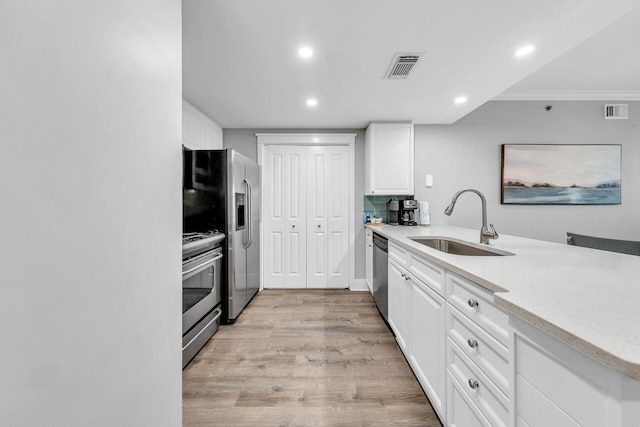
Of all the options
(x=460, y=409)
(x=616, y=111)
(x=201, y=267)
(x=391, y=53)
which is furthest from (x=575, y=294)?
(x=616, y=111)

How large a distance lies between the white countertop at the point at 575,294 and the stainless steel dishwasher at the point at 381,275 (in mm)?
1216

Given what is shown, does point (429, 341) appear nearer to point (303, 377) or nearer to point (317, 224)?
point (303, 377)

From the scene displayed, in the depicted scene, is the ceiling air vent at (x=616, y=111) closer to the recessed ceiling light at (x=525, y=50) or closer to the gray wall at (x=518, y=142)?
the gray wall at (x=518, y=142)

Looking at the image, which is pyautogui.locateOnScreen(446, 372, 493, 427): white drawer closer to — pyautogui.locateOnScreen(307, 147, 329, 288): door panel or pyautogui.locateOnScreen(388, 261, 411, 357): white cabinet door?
pyautogui.locateOnScreen(388, 261, 411, 357): white cabinet door

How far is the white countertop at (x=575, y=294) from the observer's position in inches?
21.1

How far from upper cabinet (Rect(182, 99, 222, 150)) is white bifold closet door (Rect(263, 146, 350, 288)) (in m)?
0.74

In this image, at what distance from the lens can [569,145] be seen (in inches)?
140

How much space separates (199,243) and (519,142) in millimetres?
4017

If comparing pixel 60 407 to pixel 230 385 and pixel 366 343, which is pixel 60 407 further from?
pixel 366 343

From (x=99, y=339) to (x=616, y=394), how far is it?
1199mm

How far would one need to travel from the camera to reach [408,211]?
3672 mm

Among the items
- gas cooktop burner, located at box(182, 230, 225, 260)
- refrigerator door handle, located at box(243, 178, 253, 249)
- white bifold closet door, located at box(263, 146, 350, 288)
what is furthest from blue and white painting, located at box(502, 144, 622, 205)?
gas cooktop burner, located at box(182, 230, 225, 260)

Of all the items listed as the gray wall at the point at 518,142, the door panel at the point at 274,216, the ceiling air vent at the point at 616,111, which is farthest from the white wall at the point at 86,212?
the ceiling air vent at the point at 616,111

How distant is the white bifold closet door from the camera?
4.01 m
